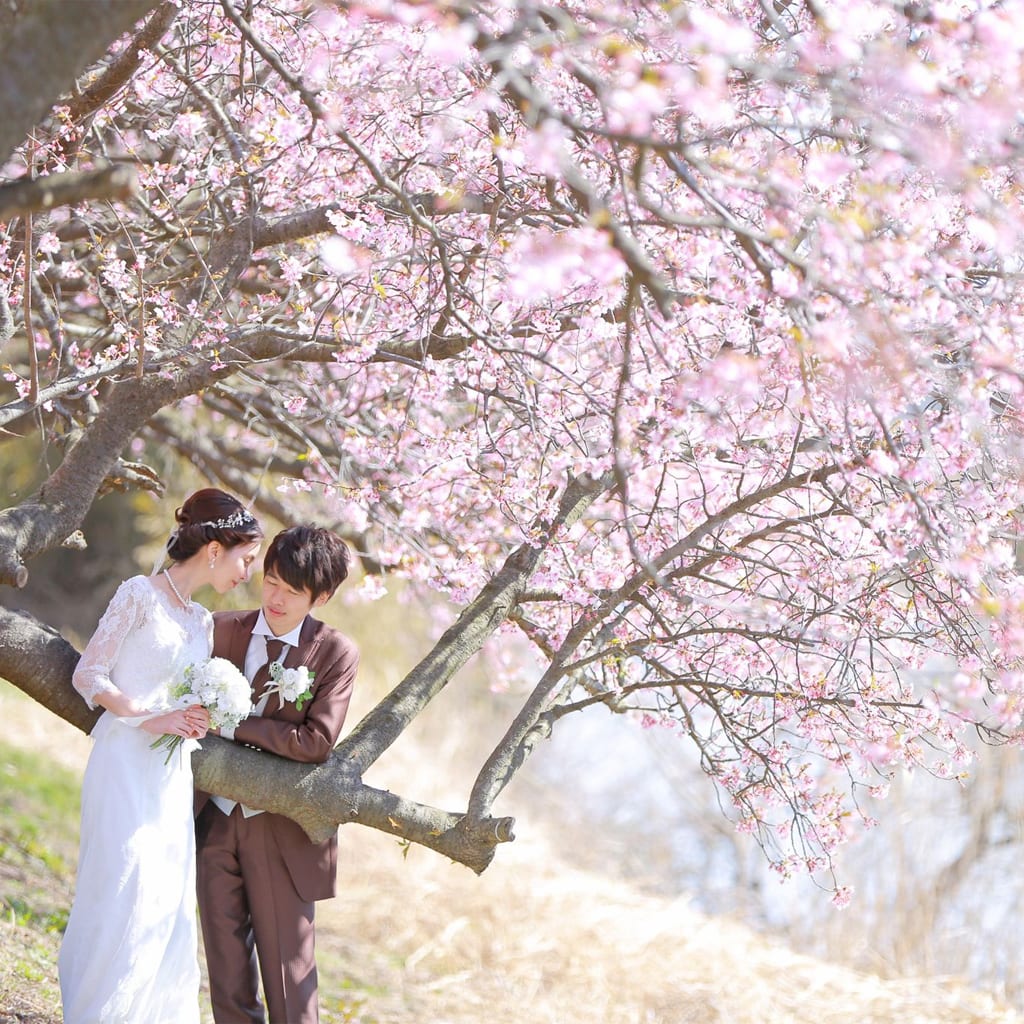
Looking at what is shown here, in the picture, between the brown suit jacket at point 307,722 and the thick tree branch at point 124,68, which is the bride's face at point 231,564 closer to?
the brown suit jacket at point 307,722

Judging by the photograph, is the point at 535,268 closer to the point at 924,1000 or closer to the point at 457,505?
the point at 457,505

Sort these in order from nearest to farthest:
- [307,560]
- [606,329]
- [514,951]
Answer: [307,560]
[606,329]
[514,951]

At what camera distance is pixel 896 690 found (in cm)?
391

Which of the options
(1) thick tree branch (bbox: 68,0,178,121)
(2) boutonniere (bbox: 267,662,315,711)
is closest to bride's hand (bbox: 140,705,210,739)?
(2) boutonniere (bbox: 267,662,315,711)

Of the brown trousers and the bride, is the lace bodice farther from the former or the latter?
the brown trousers

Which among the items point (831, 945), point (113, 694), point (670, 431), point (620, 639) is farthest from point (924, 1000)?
point (113, 694)

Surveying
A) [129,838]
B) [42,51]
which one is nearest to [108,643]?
[129,838]

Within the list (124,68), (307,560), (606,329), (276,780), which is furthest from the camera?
(124,68)

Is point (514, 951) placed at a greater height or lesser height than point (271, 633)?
lesser

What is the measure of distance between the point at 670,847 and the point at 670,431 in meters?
8.40

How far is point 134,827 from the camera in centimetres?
309

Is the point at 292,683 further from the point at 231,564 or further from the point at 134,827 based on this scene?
the point at 134,827

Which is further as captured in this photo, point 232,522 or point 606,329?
point 606,329

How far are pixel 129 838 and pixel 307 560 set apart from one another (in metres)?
0.86
